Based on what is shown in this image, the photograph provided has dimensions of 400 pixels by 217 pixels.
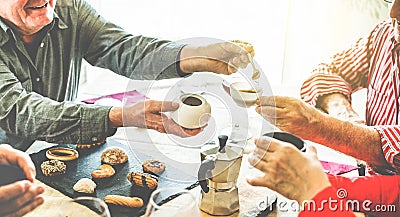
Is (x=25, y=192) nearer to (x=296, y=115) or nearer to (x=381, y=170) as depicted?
(x=296, y=115)

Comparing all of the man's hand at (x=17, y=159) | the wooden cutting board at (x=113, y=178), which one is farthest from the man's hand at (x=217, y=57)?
the man's hand at (x=17, y=159)

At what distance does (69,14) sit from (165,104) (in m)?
0.27

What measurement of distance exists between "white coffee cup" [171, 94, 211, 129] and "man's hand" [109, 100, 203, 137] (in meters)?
0.01

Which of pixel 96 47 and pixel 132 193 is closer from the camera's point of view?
pixel 132 193

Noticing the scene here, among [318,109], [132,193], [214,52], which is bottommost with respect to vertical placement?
[132,193]

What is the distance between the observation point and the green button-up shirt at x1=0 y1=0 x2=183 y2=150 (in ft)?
Answer: 3.47

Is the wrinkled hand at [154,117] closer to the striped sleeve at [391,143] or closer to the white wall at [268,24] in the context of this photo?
the white wall at [268,24]

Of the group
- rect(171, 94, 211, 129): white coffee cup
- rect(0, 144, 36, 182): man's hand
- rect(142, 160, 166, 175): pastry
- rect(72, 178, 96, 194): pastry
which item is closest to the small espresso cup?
rect(171, 94, 211, 129): white coffee cup

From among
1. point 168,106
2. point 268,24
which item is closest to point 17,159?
point 168,106

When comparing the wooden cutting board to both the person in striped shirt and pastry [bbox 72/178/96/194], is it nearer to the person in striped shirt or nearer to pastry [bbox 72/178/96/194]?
pastry [bbox 72/178/96/194]

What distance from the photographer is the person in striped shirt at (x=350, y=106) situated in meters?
1.05

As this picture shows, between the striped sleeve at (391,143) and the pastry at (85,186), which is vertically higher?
the striped sleeve at (391,143)

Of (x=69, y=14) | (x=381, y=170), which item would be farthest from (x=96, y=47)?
(x=381, y=170)

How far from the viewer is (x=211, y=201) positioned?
3.35 feet
